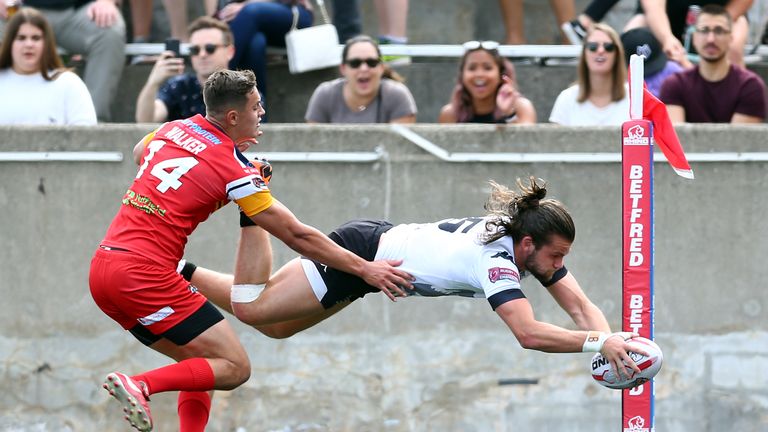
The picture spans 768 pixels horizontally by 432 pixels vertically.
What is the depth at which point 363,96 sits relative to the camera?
9.29 meters

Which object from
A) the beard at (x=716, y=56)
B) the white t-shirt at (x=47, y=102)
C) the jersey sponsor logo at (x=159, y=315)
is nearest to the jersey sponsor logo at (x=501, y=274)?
the jersey sponsor logo at (x=159, y=315)

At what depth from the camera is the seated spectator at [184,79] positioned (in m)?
9.35

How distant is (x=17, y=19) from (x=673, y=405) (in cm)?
471

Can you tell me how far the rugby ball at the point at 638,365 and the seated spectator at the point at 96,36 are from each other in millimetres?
4558

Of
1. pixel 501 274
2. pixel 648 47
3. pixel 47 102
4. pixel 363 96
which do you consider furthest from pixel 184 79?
pixel 501 274

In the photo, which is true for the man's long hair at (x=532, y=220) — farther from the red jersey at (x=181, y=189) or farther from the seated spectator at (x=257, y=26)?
the seated spectator at (x=257, y=26)

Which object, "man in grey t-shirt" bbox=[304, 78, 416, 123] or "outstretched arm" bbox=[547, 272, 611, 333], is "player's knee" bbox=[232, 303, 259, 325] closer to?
"outstretched arm" bbox=[547, 272, 611, 333]

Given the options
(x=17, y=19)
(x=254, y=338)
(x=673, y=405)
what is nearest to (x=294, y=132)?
(x=254, y=338)

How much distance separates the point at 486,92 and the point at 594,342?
9.37ft

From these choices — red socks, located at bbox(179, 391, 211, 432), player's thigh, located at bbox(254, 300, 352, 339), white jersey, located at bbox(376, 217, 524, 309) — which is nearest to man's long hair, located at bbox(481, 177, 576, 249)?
white jersey, located at bbox(376, 217, 524, 309)

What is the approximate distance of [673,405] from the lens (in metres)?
8.74

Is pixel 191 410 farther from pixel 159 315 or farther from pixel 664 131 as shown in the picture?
pixel 664 131

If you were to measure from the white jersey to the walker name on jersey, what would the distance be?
105cm

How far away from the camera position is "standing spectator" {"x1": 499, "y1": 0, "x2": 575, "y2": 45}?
35.8ft
